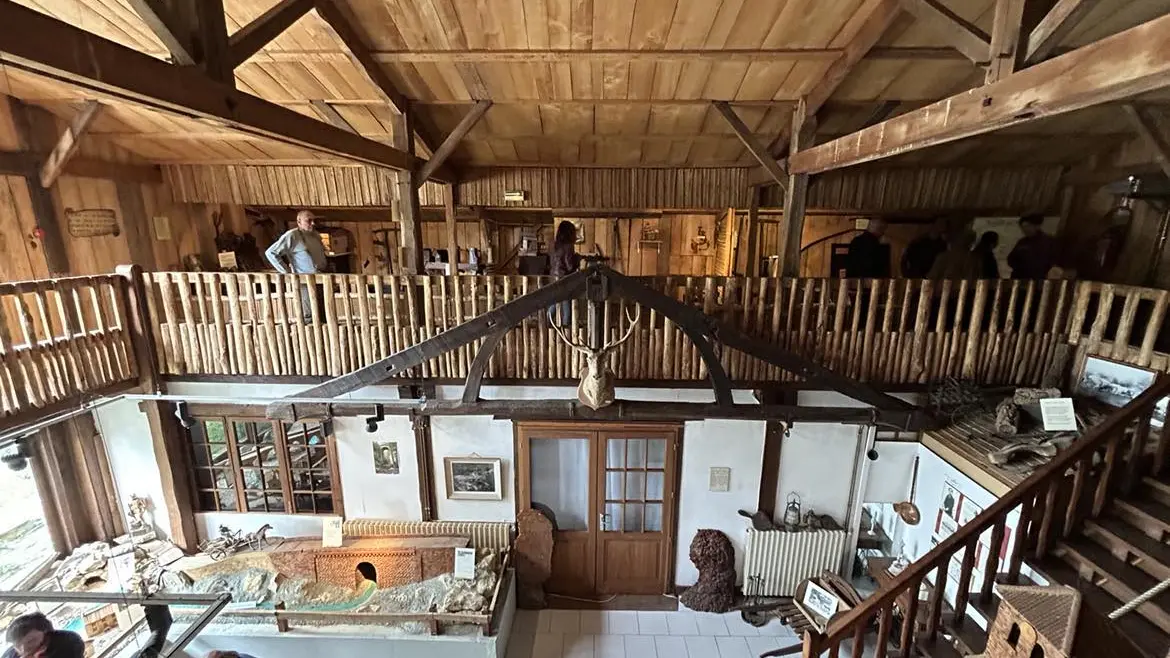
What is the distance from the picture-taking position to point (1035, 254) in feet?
17.5

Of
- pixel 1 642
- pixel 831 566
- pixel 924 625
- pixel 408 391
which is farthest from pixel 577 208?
pixel 1 642

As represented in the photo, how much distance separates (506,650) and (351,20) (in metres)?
6.11

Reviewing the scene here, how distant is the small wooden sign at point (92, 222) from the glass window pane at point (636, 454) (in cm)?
665

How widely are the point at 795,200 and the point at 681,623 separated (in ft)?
15.7

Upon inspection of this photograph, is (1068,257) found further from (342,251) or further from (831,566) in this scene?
(342,251)

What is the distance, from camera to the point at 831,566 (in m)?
5.68

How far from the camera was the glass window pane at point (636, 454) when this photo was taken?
5.66 m

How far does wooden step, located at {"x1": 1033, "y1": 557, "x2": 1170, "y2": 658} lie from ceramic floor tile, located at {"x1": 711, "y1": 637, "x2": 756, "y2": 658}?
3.13m

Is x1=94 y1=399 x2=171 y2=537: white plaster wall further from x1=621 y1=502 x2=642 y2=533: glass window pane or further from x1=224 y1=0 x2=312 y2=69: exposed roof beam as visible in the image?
x1=621 y1=502 x2=642 y2=533: glass window pane

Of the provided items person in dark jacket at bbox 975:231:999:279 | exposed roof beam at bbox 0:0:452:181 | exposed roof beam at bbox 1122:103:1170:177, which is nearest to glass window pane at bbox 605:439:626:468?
exposed roof beam at bbox 0:0:452:181

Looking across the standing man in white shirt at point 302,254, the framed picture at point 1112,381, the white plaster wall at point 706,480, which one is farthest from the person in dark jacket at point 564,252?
the framed picture at point 1112,381

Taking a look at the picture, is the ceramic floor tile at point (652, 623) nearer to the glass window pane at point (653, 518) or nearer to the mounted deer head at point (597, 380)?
the glass window pane at point (653, 518)

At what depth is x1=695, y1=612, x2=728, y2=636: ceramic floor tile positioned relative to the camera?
5.46 m

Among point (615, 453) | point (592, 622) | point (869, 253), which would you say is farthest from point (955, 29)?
point (592, 622)
